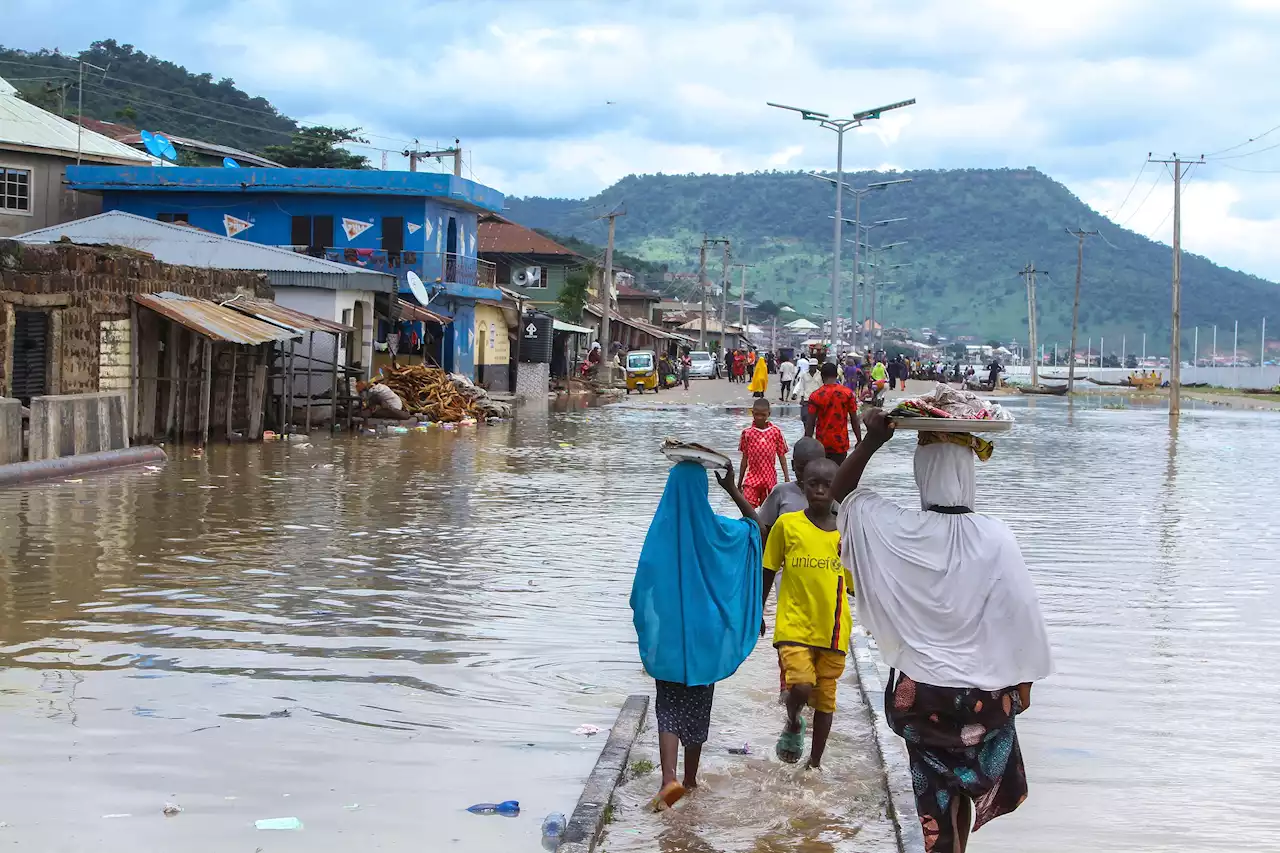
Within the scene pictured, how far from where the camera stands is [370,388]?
29.9m

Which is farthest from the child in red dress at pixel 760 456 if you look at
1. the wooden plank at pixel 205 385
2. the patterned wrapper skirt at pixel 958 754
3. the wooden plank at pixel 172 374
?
the wooden plank at pixel 172 374

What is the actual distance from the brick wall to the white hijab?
1646 cm

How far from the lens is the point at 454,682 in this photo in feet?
25.7

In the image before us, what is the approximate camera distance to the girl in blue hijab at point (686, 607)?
569 centimetres

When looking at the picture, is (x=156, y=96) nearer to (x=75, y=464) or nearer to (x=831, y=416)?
(x=75, y=464)

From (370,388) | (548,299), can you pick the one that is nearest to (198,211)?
(370,388)

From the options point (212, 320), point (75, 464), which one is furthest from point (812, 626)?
point (212, 320)

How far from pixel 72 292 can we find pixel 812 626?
54.2ft

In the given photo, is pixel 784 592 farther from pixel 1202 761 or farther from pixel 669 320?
pixel 669 320

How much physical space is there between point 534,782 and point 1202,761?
324 centimetres

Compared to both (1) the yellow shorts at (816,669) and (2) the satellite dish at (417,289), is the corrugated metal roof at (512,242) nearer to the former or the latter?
(2) the satellite dish at (417,289)

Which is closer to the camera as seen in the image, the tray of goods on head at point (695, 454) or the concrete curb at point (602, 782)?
the concrete curb at point (602, 782)

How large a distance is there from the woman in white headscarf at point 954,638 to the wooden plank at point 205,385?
19186 mm

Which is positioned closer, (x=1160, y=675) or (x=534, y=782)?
(x=534, y=782)
